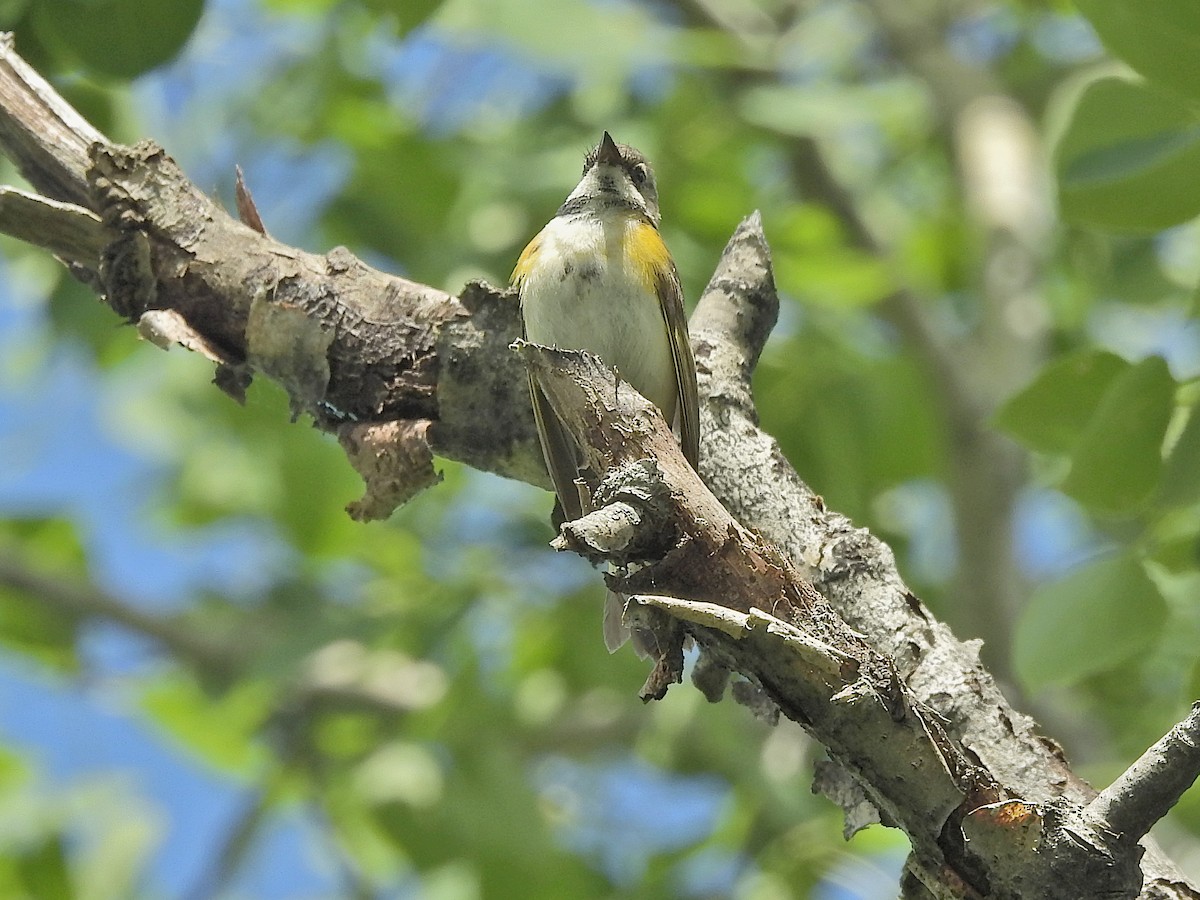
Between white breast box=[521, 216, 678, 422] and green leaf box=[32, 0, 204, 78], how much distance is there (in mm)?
1047

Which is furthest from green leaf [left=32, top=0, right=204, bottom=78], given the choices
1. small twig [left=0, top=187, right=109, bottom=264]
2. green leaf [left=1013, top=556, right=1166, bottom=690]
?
green leaf [left=1013, top=556, right=1166, bottom=690]

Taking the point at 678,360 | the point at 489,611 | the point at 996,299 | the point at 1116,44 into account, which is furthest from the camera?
the point at 996,299

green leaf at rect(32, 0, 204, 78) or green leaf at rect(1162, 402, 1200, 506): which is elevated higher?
green leaf at rect(32, 0, 204, 78)

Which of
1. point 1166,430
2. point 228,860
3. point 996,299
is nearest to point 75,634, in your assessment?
point 228,860

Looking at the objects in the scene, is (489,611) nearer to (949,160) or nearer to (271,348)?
(271,348)

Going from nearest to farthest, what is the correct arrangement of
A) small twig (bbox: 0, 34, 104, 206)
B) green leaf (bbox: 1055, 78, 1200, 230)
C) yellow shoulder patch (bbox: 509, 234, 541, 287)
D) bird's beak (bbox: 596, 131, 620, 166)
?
green leaf (bbox: 1055, 78, 1200, 230) → small twig (bbox: 0, 34, 104, 206) → yellow shoulder patch (bbox: 509, 234, 541, 287) → bird's beak (bbox: 596, 131, 620, 166)

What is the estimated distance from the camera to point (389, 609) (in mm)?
4977

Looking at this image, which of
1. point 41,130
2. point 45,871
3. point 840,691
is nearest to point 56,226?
point 41,130

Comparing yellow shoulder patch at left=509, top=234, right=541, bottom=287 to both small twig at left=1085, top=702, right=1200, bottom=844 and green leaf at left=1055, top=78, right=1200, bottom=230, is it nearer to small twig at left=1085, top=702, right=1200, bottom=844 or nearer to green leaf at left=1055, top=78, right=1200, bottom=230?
green leaf at left=1055, top=78, right=1200, bottom=230

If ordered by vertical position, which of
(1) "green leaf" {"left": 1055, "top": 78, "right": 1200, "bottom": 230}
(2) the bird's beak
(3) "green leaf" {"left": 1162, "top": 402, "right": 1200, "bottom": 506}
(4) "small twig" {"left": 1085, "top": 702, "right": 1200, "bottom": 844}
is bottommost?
(4) "small twig" {"left": 1085, "top": 702, "right": 1200, "bottom": 844}

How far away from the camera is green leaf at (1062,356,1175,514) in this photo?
7.70 ft

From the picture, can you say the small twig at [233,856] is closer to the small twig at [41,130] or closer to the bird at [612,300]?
the bird at [612,300]

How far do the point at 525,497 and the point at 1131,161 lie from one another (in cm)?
375

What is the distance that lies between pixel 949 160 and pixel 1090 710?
290cm
